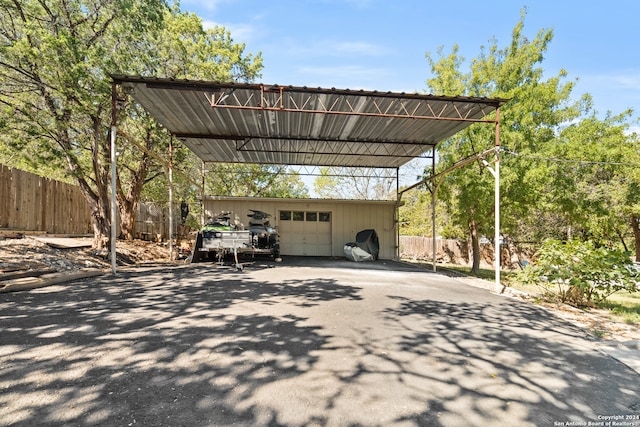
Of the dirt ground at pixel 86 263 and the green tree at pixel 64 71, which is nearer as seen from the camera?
the dirt ground at pixel 86 263

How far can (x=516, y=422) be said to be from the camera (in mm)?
2137

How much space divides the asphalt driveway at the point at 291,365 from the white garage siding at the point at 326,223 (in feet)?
32.8

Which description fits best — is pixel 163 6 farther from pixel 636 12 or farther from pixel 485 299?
pixel 636 12

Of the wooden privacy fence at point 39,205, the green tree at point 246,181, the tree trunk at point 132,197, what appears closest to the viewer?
the wooden privacy fence at point 39,205

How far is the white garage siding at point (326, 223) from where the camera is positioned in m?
15.2

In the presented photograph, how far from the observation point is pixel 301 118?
9852 millimetres

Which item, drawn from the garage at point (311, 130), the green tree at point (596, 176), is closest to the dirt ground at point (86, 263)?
the garage at point (311, 130)

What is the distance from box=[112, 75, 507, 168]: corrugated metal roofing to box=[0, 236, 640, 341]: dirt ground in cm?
441

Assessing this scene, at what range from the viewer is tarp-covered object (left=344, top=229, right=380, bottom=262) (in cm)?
1370

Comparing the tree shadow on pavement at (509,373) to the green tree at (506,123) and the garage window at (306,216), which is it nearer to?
the green tree at (506,123)

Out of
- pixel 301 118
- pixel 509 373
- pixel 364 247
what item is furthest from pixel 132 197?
pixel 509 373

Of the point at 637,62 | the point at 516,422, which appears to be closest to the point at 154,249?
the point at 516,422

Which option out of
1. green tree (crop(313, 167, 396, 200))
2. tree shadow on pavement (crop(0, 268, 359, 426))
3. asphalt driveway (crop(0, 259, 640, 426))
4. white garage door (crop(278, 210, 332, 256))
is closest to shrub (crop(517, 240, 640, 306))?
asphalt driveway (crop(0, 259, 640, 426))

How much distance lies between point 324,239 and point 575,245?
10.6 metres
